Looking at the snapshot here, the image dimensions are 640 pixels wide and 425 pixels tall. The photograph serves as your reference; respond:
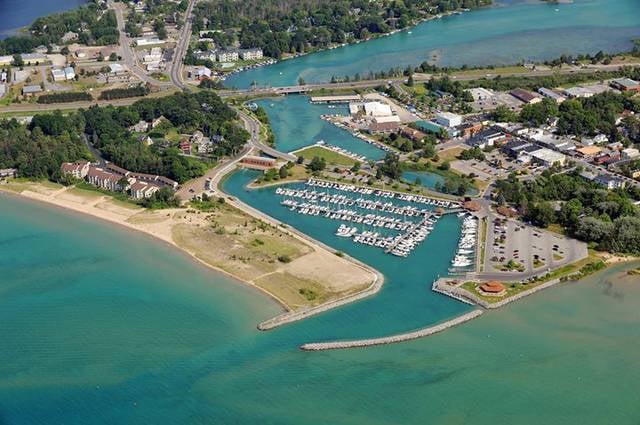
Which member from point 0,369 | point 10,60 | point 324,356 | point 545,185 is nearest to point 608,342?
point 324,356

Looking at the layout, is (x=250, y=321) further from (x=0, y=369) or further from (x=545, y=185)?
(x=545, y=185)

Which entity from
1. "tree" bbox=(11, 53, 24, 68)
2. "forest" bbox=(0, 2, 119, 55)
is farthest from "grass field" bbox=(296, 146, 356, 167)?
"forest" bbox=(0, 2, 119, 55)

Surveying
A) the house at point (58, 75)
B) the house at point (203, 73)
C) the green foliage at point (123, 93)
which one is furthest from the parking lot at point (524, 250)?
the house at point (58, 75)

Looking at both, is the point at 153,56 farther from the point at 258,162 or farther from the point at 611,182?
the point at 611,182

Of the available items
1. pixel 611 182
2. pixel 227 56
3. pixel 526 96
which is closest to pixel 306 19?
Result: pixel 227 56

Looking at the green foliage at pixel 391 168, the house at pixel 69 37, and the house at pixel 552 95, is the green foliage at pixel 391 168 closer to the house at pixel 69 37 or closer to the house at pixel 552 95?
the house at pixel 552 95
